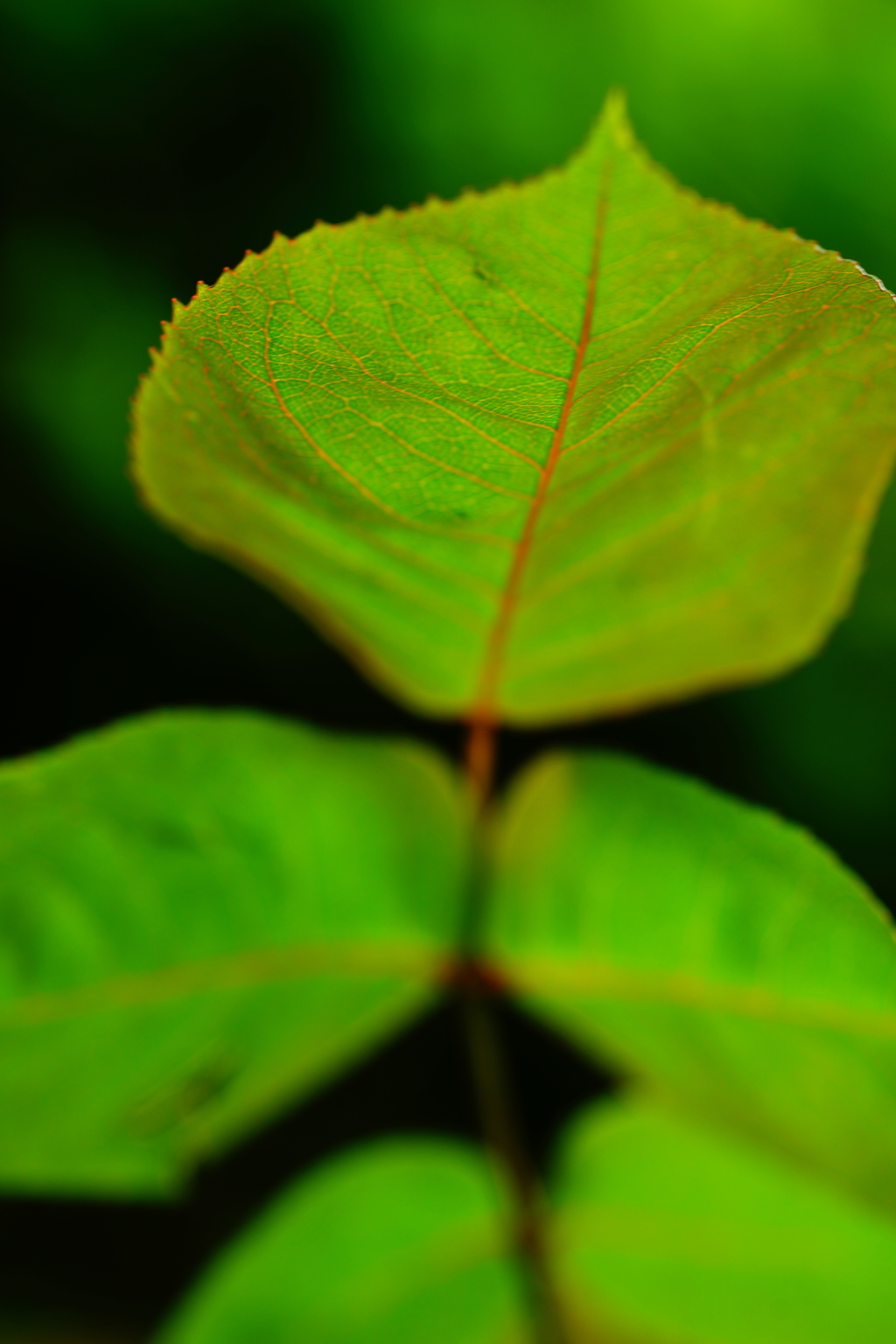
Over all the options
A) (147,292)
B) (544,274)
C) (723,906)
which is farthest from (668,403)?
(147,292)

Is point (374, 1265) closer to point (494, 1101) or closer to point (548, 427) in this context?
point (494, 1101)

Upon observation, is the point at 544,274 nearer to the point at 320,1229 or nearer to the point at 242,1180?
the point at 320,1229

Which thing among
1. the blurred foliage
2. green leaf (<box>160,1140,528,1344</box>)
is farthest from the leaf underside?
the blurred foliage

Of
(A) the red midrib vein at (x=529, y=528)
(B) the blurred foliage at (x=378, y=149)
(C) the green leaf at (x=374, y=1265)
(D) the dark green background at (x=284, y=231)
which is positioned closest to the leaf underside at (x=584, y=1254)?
(C) the green leaf at (x=374, y=1265)

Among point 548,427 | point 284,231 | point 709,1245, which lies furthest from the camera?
point 284,231

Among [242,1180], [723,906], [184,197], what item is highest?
[184,197]

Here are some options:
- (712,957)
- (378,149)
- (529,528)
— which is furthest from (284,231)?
(712,957)
